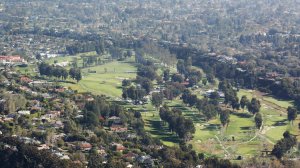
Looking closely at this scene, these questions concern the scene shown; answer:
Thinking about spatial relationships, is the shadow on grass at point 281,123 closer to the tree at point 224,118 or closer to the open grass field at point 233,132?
the open grass field at point 233,132

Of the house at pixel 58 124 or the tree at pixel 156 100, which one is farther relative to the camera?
the tree at pixel 156 100

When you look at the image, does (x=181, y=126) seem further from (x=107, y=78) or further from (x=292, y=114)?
(x=107, y=78)

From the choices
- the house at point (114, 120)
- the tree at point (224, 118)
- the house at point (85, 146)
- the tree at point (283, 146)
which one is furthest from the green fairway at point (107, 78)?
the tree at point (283, 146)

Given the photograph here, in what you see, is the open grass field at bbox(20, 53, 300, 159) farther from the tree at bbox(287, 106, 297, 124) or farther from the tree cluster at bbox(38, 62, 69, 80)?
the tree cluster at bbox(38, 62, 69, 80)

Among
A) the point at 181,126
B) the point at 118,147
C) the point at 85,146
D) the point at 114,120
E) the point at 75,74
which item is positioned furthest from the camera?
the point at 75,74

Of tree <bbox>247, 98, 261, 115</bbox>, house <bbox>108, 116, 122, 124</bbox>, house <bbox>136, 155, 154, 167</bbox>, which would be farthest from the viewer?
tree <bbox>247, 98, 261, 115</bbox>

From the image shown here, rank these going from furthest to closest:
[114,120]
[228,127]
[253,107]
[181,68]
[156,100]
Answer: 1. [181,68]
2. [156,100]
3. [253,107]
4. [228,127]
5. [114,120]

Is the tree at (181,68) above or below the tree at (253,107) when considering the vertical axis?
above

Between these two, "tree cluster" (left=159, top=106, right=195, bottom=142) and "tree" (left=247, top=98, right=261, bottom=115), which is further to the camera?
"tree" (left=247, top=98, right=261, bottom=115)

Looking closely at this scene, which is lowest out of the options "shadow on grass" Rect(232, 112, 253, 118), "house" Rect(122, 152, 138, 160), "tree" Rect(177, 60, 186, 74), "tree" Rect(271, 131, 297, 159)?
"shadow on grass" Rect(232, 112, 253, 118)

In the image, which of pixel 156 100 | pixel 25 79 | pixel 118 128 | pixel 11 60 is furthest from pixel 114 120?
pixel 11 60

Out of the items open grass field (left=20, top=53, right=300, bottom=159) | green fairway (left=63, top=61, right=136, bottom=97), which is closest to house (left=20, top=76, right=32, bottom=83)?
green fairway (left=63, top=61, right=136, bottom=97)

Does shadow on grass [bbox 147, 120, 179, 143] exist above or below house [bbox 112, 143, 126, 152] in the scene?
below
